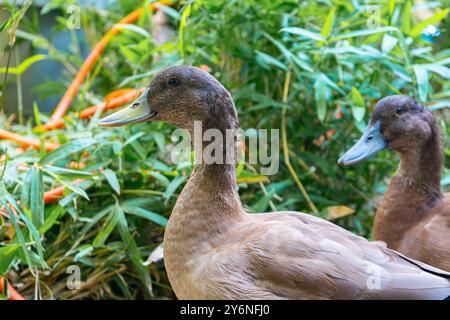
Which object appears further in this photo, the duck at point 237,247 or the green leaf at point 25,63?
the green leaf at point 25,63

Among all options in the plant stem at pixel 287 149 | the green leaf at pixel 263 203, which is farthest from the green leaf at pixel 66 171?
the plant stem at pixel 287 149

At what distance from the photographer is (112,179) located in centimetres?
216

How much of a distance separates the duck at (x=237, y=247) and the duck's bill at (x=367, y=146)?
1.62 ft

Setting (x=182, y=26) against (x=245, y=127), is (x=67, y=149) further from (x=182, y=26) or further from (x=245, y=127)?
(x=245, y=127)

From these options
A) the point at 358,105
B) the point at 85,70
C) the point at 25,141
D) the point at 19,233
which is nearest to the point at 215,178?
the point at 19,233

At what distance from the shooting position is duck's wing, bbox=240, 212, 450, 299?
1.46 m

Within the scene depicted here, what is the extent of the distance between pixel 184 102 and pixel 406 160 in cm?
80

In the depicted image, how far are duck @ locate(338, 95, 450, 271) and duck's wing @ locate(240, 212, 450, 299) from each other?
0.52 meters

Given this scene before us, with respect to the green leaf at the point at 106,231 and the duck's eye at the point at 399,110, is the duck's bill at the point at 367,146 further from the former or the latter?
the green leaf at the point at 106,231

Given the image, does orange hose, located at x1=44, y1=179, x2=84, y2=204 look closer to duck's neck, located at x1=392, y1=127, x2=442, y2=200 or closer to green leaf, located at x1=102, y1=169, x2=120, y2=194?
green leaf, located at x1=102, y1=169, x2=120, y2=194

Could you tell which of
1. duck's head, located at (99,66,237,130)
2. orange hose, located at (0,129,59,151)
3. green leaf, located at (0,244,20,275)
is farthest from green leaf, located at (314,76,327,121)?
green leaf, located at (0,244,20,275)

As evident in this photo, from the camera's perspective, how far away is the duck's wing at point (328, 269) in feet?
4.81
